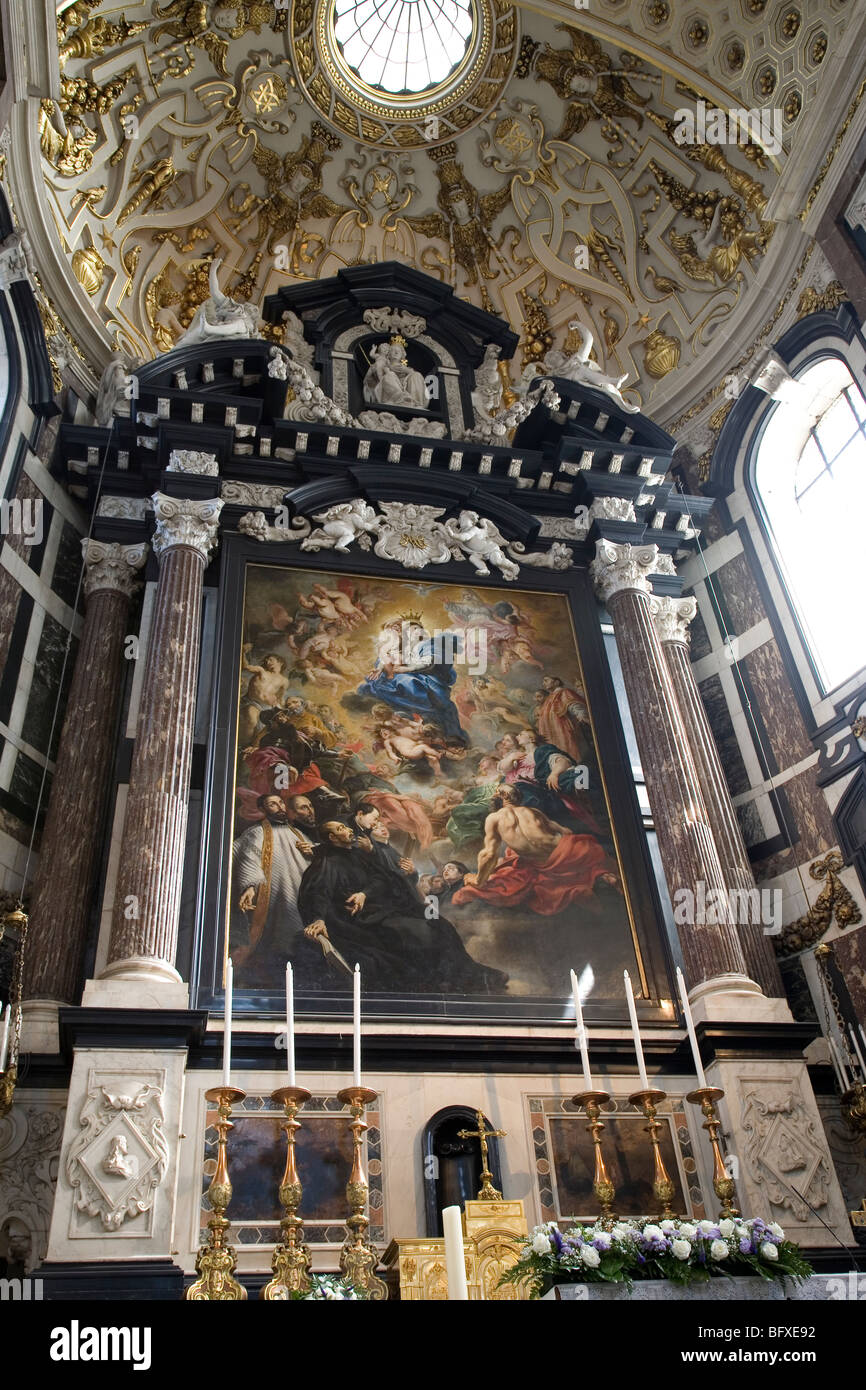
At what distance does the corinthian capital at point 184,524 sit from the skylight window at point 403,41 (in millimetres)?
8419

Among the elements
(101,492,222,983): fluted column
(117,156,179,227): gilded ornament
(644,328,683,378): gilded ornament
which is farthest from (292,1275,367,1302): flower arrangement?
(117,156,179,227): gilded ornament

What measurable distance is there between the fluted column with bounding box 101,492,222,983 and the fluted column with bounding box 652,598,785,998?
4.78 m

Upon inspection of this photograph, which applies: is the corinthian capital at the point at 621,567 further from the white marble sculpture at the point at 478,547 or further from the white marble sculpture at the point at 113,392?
the white marble sculpture at the point at 113,392

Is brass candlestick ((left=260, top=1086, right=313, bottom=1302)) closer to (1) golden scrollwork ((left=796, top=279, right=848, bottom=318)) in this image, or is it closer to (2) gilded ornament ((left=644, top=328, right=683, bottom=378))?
(1) golden scrollwork ((left=796, top=279, right=848, bottom=318))

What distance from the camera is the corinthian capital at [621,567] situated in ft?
40.7

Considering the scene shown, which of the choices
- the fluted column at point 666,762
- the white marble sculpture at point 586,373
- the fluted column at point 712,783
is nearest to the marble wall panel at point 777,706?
the fluted column at point 712,783

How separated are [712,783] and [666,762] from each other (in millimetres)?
564

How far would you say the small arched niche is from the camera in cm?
829

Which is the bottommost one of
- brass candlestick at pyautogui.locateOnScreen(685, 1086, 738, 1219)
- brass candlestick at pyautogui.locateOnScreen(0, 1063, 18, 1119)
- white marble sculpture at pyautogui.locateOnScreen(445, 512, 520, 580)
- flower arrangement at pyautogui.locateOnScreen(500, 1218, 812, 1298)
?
flower arrangement at pyautogui.locateOnScreen(500, 1218, 812, 1298)

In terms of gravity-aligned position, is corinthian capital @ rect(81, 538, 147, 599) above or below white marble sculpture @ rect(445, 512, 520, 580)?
below

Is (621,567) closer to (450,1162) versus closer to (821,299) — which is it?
(821,299)

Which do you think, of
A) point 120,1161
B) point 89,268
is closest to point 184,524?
point 89,268

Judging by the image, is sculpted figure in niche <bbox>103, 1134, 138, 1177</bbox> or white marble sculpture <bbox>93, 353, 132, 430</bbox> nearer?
sculpted figure in niche <bbox>103, 1134, 138, 1177</bbox>
